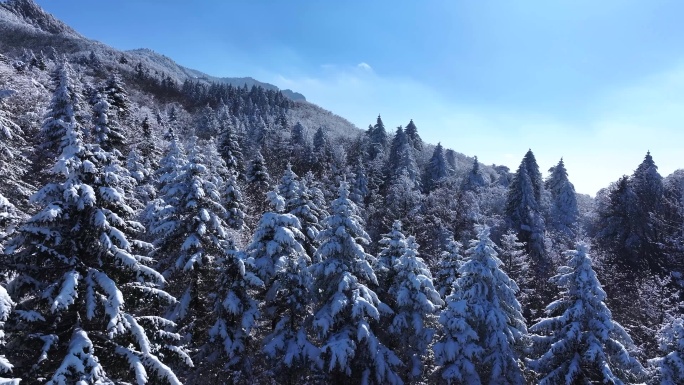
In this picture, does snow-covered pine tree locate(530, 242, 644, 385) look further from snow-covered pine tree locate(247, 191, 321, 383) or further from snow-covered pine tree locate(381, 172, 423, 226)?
snow-covered pine tree locate(381, 172, 423, 226)

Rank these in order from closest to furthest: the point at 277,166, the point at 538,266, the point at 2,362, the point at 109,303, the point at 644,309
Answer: the point at 2,362 < the point at 109,303 < the point at 644,309 < the point at 538,266 < the point at 277,166

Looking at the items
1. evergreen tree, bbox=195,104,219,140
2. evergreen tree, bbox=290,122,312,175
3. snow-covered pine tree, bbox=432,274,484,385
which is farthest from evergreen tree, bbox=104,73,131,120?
evergreen tree, bbox=195,104,219,140

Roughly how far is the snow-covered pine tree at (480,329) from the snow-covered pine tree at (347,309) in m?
2.81

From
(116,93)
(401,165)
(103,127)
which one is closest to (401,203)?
(401,165)

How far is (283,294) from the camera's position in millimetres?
20750

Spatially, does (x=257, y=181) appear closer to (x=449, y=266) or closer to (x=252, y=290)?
(x=252, y=290)

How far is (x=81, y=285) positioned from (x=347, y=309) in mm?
11865

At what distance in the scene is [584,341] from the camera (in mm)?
17156

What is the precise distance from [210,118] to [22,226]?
3774 inches

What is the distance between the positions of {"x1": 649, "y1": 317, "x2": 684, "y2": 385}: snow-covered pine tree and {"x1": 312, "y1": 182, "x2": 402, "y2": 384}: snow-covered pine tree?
10648mm

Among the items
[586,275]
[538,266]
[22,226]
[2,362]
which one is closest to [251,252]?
[22,226]

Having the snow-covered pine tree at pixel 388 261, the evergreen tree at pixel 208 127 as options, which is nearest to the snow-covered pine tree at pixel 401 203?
the snow-covered pine tree at pixel 388 261

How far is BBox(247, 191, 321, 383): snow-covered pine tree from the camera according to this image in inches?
750

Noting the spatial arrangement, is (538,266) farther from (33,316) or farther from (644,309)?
(33,316)
